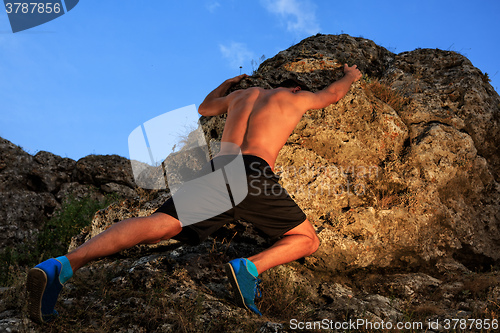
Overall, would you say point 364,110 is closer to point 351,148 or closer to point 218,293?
point 351,148

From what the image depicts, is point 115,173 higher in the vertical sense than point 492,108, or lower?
higher

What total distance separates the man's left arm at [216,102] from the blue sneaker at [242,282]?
75.5 inches

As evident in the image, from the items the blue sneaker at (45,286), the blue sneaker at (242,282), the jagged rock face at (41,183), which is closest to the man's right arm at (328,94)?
the blue sneaker at (242,282)

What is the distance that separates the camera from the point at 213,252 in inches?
153

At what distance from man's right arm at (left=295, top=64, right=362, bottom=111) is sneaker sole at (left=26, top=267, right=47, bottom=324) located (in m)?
2.81

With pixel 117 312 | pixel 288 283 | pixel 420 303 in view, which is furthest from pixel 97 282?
pixel 420 303

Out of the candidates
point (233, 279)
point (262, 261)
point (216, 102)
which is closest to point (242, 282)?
point (233, 279)

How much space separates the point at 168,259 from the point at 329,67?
3591 mm

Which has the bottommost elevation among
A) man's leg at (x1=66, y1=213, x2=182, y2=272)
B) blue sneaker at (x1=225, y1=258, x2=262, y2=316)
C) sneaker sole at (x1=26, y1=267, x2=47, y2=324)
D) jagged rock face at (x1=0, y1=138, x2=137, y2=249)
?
blue sneaker at (x1=225, y1=258, x2=262, y2=316)

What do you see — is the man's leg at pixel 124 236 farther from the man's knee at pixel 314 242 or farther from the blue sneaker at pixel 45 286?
the man's knee at pixel 314 242

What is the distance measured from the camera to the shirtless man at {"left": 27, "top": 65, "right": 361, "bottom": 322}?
261 centimetres

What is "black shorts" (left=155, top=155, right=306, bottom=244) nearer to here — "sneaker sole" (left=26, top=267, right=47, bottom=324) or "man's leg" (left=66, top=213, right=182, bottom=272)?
"man's leg" (left=66, top=213, right=182, bottom=272)

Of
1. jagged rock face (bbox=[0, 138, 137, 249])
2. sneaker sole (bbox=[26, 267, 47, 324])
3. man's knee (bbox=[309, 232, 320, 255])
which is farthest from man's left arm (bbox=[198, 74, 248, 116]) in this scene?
jagged rock face (bbox=[0, 138, 137, 249])

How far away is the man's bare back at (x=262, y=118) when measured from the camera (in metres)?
3.48
